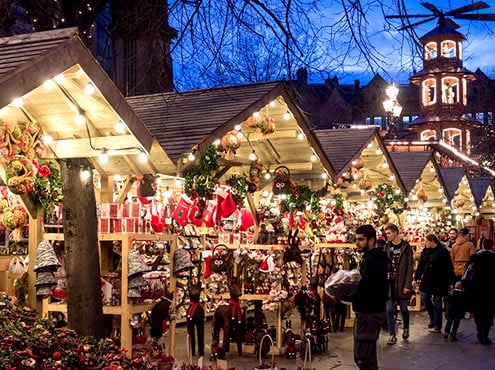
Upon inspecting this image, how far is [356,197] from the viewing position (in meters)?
18.6

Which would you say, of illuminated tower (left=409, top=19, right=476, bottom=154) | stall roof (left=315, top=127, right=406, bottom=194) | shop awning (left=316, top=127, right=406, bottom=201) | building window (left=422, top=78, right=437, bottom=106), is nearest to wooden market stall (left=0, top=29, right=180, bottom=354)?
stall roof (left=315, top=127, right=406, bottom=194)

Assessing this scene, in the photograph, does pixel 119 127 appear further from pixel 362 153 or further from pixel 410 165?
pixel 410 165

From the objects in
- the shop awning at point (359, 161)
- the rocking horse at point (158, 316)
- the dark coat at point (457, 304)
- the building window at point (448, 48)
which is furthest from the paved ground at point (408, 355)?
the building window at point (448, 48)

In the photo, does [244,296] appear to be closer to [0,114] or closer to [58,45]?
[0,114]

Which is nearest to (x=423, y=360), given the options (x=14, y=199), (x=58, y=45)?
(x=14, y=199)

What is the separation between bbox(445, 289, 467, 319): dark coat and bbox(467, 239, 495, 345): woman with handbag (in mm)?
132

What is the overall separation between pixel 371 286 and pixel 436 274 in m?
5.30

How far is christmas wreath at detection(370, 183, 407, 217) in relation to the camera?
56.4 ft

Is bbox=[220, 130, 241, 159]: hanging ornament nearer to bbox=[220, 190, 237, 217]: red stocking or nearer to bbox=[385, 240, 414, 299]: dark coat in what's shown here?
bbox=[220, 190, 237, 217]: red stocking

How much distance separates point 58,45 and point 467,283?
330 inches

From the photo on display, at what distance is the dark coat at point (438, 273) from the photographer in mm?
12930

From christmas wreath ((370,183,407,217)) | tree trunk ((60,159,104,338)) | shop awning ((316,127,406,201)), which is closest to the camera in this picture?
tree trunk ((60,159,104,338))

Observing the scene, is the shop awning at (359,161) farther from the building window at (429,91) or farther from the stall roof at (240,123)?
the building window at (429,91)

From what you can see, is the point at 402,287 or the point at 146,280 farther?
the point at 402,287
